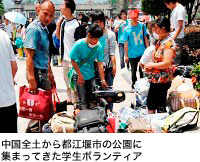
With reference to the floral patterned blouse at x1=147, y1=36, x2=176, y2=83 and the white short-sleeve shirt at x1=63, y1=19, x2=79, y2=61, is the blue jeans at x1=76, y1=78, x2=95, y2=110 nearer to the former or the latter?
the floral patterned blouse at x1=147, y1=36, x2=176, y2=83

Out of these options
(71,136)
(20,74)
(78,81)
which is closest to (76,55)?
(78,81)

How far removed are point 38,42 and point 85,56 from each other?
74cm

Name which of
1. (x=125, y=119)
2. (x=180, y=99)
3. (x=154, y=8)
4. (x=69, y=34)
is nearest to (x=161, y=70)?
(x=180, y=99)

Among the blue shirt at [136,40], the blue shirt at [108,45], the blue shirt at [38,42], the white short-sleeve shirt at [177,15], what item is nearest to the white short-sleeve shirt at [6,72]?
the blue shirt at [38,42]

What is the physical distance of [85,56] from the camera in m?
Result: 4.44

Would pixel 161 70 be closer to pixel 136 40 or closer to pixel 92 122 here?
pixel 92 122

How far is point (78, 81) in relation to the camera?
4.49 metres

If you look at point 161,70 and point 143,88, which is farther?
point 143,88

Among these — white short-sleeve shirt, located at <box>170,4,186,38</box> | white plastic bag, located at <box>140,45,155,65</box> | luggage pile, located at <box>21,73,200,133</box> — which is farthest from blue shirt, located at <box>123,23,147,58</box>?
luggage pile, located at <box>21,73,200,133</box>

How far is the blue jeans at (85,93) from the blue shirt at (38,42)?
0.62 metres

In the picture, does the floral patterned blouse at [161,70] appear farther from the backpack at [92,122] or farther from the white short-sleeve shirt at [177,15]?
the white short-sleeve shirt at [177,15]

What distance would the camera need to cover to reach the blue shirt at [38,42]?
383 cm

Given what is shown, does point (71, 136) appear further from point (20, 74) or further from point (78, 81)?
point (20, 74)

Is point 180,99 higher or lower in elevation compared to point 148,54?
lower
